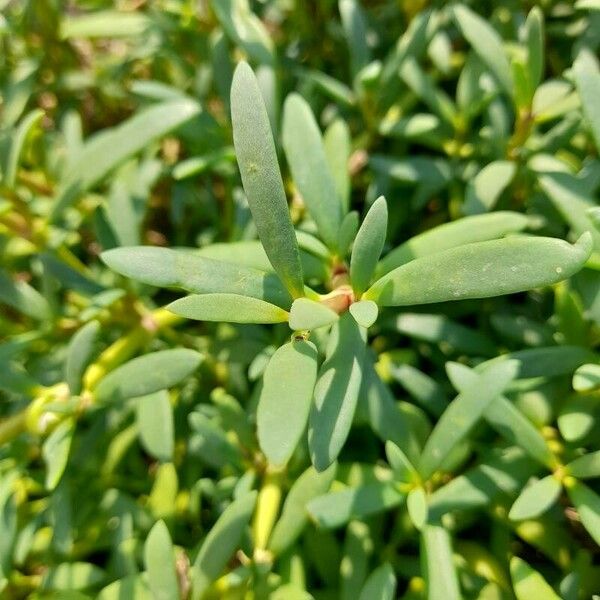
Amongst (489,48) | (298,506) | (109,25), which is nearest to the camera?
(298,506)

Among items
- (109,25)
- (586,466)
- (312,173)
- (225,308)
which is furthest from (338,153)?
(109,25)

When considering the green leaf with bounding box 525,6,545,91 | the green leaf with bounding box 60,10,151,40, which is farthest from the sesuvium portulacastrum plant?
the green leaf with bounding box 60,10,151,40

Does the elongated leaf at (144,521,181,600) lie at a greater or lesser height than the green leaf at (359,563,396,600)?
greater

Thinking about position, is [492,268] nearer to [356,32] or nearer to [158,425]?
[158,425]

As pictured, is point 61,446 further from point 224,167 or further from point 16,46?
point 16,46

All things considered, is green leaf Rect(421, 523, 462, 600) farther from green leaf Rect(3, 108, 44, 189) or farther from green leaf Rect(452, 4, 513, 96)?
green leaf Rect(3, 108, 44, 189)

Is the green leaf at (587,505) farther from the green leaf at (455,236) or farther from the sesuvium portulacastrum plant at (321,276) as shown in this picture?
the green leaf at (455,236)
